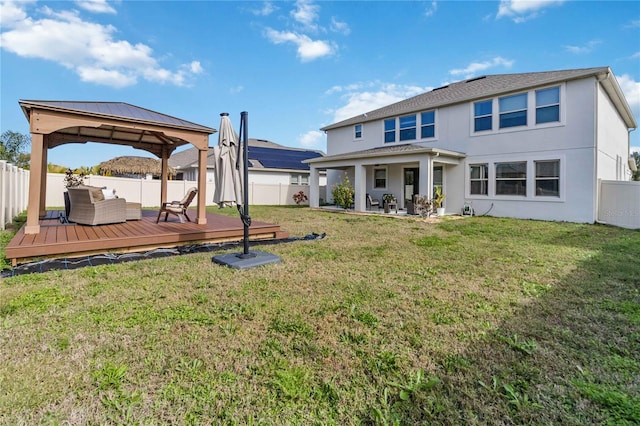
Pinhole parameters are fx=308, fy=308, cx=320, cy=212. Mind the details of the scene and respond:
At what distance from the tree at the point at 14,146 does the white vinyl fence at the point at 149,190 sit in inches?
366

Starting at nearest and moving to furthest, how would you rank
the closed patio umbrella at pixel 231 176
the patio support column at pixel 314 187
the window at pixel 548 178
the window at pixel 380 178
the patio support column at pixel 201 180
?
the closed patio umbrella at pixel 231 176 → the patio support column at pixel 201 180 → the window at pixel 548 178 → the window at pixel 380 178 → the patio support column at pixel 314 187

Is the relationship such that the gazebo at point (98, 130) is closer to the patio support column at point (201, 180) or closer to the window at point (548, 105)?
the patio support column at point (201, 180)

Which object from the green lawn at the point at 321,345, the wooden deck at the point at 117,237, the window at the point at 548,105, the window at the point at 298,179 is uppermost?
the window at the point at 548,105

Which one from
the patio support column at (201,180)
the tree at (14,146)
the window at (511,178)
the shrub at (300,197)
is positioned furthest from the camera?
the shrub at (300,197)

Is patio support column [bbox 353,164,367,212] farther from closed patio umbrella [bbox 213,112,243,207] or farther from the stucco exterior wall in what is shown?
closed patio umbrella [bbox 213,112,243,207]

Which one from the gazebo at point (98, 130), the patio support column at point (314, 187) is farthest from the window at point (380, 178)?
the gazebo at point (98, 130)

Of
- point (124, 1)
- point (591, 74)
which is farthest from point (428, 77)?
point (124, 1)

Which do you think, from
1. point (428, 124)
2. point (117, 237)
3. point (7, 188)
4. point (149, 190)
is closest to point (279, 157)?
point (149, 190)

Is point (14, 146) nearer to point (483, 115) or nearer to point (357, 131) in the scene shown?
point (357, 131)

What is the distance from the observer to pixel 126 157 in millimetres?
25422

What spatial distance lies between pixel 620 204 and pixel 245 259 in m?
12.3

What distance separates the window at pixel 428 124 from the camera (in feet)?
47.6

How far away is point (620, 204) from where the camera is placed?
33.4 feet

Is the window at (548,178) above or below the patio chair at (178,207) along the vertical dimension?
above
